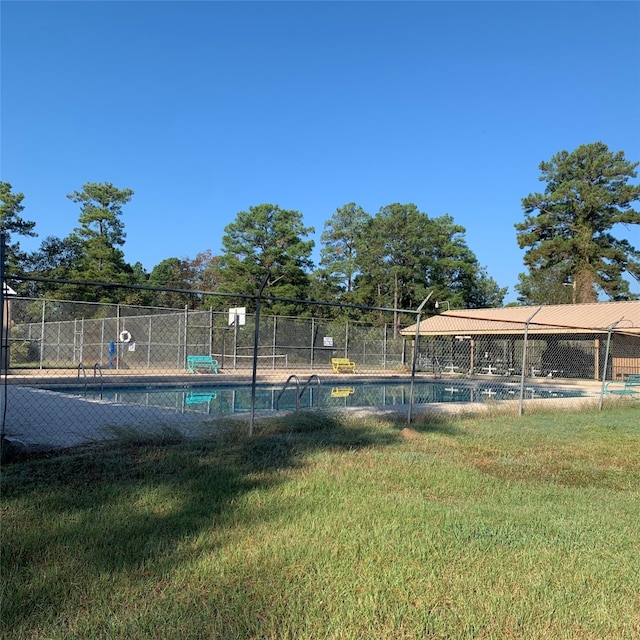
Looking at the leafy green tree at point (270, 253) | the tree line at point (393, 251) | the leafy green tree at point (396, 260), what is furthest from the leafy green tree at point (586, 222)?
the leafy green tree at point (270, 253)

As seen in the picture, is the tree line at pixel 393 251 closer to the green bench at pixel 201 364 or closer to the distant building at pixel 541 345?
the distant building at pixel 541 345

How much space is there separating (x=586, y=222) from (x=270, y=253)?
2467 centimetres

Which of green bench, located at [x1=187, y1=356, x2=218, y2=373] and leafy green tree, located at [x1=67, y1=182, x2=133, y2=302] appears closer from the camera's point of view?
green bench, located at [x1=187, y1=356, x2=218, y2=373]

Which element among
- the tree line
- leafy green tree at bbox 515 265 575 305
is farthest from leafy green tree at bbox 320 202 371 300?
leafy green tree at bbox 515 265 575 305

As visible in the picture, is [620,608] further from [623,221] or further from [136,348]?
[623,221]

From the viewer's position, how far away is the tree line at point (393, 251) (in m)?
36.0

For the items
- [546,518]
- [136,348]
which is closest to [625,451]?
[546,518]

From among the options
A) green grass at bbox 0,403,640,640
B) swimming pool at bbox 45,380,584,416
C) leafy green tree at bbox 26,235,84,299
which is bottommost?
swimming pool at bbox 45,380,584,416

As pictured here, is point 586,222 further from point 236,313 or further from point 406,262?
point 236,313

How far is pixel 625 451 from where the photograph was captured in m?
6.83

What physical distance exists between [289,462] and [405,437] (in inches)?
85.7

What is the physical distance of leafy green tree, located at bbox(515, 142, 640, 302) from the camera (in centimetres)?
4169

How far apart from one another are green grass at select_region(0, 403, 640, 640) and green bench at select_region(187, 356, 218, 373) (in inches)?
552

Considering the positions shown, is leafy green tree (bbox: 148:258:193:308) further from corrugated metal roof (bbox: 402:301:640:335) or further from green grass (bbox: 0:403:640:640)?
green grass (bbox: 0:403:640:640)
